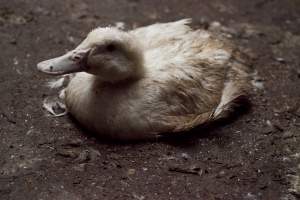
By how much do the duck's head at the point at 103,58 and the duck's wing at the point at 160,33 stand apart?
0.37m

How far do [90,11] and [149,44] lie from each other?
1.28 meters

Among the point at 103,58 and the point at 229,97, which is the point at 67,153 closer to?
the point at 103,58

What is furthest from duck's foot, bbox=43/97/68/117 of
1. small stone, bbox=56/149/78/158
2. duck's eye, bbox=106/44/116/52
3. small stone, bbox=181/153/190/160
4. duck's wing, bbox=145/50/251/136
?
small stone, bbox=181/153/190/160

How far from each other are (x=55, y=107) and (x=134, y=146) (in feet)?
2.18

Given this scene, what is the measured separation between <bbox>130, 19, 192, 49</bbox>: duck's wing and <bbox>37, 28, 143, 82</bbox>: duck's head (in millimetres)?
374

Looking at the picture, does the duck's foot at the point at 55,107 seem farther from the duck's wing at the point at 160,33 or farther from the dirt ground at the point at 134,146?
the duck's wing at the point at 160,33

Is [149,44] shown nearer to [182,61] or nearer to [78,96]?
[182,61]

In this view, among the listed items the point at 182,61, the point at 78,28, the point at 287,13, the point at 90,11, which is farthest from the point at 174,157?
the point at 287,13

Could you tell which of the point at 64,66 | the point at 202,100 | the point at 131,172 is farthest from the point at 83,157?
the point at 202,100

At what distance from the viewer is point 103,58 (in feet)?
10.1

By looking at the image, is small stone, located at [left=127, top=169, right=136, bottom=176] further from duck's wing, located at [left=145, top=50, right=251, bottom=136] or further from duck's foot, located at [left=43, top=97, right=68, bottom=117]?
duck's foot, located at [left=43, top=97, right=68, bottom=117]

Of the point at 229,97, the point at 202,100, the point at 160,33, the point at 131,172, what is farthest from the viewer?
the point at 160,33

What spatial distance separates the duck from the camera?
3.09m

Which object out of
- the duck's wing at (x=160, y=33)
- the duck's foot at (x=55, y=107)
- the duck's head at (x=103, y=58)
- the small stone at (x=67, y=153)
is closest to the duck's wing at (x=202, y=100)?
the duck's head at (x=103, y=58)
